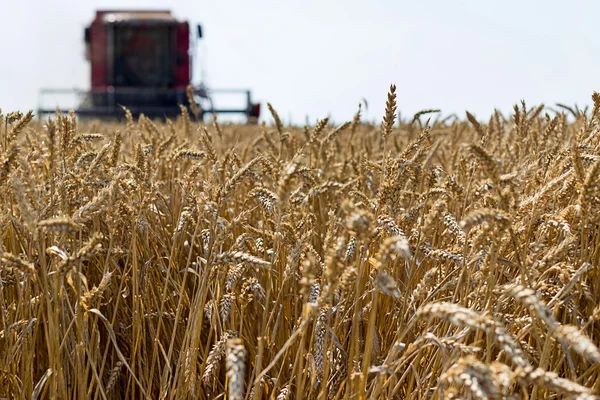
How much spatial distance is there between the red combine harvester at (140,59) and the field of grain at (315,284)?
12306 mm

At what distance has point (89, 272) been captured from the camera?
1682 mm

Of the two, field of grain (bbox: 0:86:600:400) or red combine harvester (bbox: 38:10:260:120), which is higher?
red combine harvester (bbox: 38:10:260:120)

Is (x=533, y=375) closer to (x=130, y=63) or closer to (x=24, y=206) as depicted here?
(x=24, y=206)

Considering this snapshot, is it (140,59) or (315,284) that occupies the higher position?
(140,59)

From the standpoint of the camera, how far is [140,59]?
14.3m

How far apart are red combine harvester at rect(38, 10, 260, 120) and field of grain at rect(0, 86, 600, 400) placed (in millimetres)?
12306

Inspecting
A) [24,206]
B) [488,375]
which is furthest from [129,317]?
[488,375]

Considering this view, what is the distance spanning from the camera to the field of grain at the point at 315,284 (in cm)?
88

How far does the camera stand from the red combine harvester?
13820 mm

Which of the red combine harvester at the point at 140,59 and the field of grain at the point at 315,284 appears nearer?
the field of grain at the point at 315,284

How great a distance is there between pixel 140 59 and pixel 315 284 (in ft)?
46.1

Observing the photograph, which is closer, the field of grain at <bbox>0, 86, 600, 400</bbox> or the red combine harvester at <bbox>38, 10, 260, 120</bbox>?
the field of grain at <bbox>0, 86, 600, 400</bbox>

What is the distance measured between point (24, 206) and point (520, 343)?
0.86 meters

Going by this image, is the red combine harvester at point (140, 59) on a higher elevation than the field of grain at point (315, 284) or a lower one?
higher
